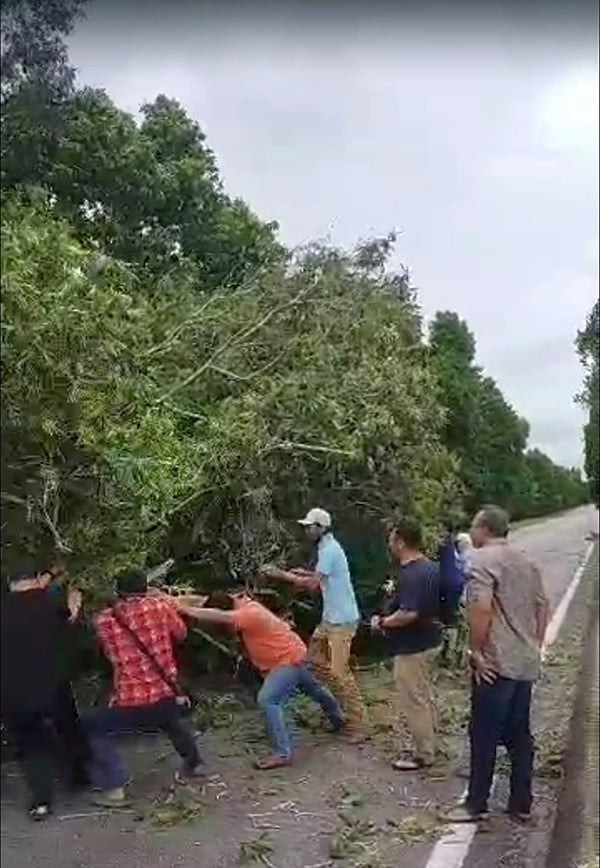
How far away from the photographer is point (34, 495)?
161 cm

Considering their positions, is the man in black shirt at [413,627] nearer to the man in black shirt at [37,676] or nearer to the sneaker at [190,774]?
the sneaker at [190,774]

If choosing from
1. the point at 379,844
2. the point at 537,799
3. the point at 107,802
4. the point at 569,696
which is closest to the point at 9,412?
the point at 107,802

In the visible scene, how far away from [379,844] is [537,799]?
3.49 feet

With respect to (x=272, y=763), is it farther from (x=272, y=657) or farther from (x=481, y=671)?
(x=481, y=671)

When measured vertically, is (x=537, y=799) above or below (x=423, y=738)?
below

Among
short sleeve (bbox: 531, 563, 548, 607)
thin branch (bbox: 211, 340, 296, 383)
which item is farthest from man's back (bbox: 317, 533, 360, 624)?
short sleeve (bbox: 531, 563, 548, 607)

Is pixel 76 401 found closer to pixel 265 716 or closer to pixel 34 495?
pixel 34 495

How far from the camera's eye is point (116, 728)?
6.18 feet

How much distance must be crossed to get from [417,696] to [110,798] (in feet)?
3.83

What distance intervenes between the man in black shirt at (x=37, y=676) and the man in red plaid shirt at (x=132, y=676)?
3.8 inches

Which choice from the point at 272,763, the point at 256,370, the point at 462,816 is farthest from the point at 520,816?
the point at 256,370

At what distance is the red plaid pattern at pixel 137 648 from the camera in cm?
183

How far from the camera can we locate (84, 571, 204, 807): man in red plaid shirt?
1828 mm

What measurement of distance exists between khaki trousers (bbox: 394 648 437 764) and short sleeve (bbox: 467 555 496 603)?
0.25m
